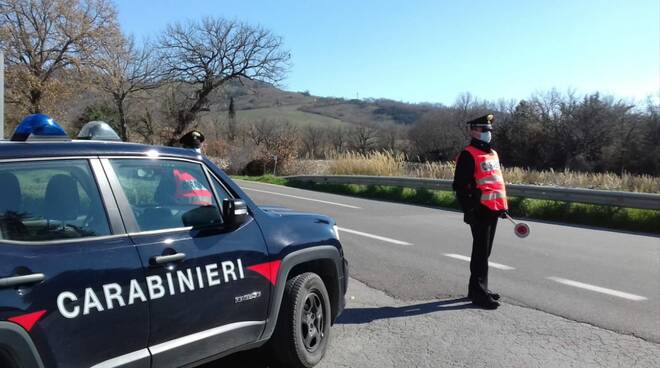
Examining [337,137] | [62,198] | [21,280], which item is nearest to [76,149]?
[62,198]

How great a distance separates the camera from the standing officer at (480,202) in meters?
6.06

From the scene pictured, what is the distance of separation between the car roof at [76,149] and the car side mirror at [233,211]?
1.47 feet

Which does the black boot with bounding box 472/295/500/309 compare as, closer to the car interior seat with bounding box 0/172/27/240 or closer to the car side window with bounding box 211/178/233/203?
the car side window with bounding box 211/178/233/203

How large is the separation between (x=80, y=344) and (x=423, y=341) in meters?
3.12

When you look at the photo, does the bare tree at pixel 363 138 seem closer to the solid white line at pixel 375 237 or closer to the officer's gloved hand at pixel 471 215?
the solid white line at pixel 375 237

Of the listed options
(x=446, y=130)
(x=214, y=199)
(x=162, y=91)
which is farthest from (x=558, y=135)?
(x=214, y=199)

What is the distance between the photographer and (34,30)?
23.1 metres

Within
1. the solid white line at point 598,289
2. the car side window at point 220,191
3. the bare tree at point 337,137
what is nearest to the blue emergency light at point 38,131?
the car side window at point 220,191

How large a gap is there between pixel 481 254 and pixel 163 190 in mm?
3724

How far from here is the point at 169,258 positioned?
3.13 metres

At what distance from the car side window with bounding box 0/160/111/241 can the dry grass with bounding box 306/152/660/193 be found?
1643 cm

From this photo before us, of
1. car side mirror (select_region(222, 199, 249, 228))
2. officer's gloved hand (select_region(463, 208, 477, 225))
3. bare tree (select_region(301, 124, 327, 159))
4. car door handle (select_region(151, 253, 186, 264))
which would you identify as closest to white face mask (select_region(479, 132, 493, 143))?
officer's gloved hand (select_region(463, 208, 477, 225))

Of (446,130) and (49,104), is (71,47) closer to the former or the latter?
(49,104)

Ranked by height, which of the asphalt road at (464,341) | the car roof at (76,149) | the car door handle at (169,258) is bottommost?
the asphalt road at (464,341)
